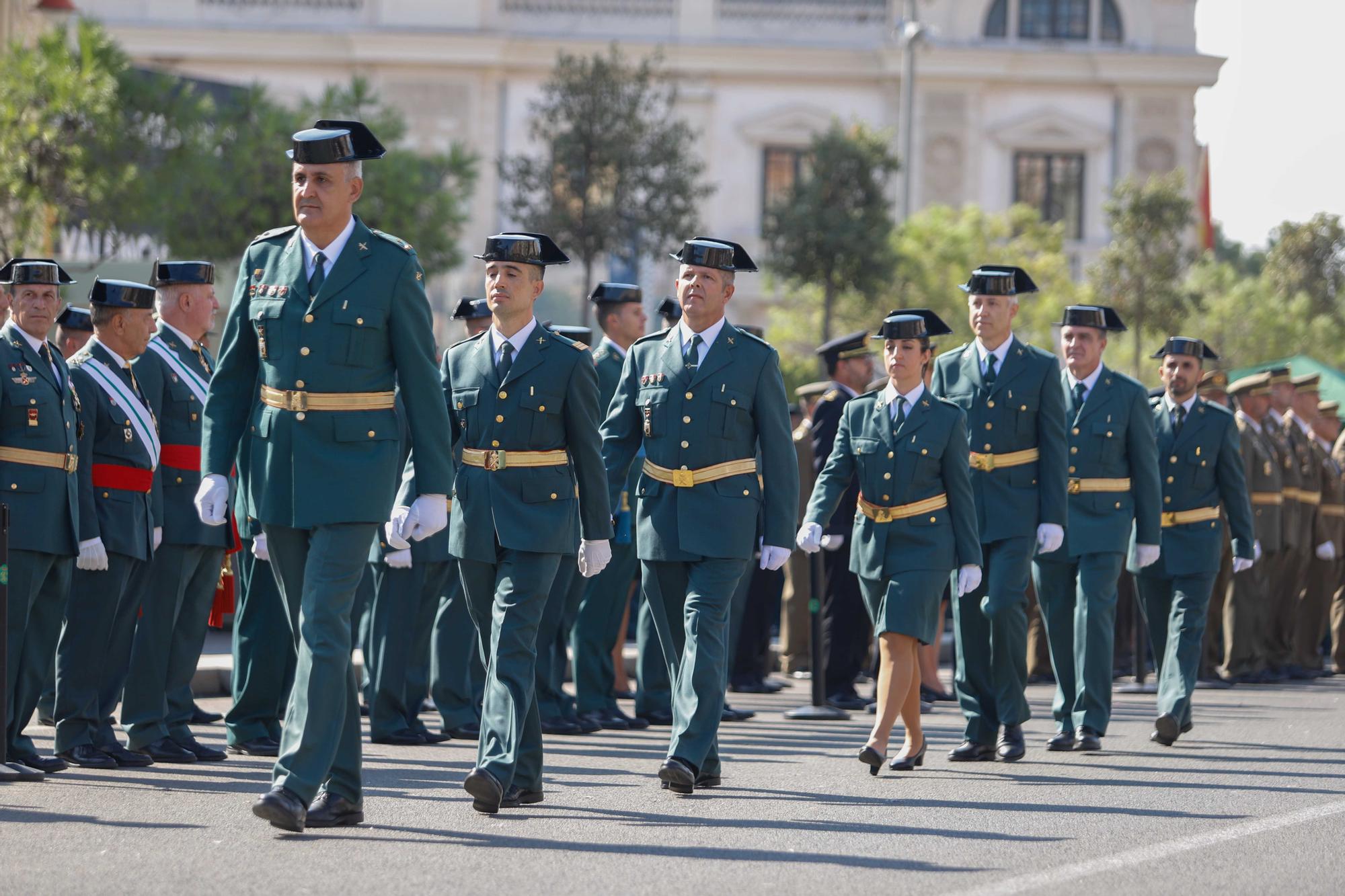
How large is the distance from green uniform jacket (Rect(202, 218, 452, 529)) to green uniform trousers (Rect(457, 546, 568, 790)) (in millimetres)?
695

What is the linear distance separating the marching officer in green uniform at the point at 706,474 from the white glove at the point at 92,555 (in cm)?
225

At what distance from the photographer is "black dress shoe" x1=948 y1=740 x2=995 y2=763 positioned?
10.1m

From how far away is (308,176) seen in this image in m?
7.15

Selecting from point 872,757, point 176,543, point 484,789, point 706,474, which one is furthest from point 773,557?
point 176,543

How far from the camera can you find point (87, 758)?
355 inches

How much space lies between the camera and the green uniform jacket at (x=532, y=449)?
7.83 metres

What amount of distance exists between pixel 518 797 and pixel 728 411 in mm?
1824

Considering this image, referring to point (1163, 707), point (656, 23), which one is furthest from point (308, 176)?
point (656, 23)

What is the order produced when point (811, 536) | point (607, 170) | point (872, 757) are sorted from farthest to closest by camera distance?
point (607, 170) → point (811, 536) → point (872, 757)

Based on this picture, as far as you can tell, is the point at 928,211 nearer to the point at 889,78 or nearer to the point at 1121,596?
the point at 889,78

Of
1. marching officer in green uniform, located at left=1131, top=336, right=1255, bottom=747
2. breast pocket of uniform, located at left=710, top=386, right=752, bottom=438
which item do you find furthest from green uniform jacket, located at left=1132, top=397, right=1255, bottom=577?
breast pocket of uniform, located at left=710, top=386, right=752, bottom=438

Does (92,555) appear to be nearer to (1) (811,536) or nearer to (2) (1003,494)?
→ (1) (811,536)

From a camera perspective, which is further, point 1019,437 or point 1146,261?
point 1146,261

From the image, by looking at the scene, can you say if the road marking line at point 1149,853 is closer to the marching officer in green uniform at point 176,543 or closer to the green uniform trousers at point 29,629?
the marching officer in green uniform at point 176,543
